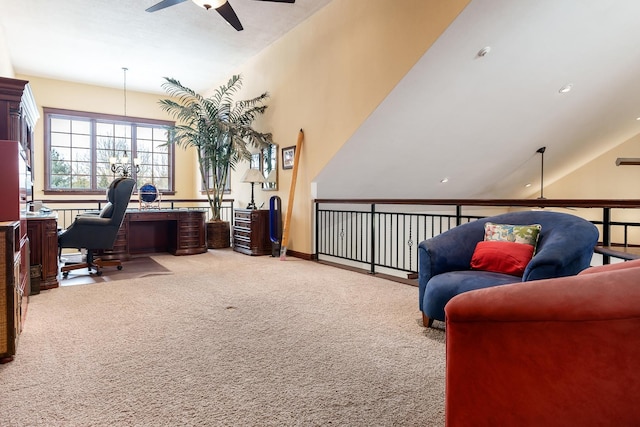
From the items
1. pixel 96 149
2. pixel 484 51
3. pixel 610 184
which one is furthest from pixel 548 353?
pixel 96 149

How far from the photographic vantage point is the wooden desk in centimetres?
593

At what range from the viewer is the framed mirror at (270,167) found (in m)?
6.39

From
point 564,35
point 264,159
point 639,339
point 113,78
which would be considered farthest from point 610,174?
point 113,78

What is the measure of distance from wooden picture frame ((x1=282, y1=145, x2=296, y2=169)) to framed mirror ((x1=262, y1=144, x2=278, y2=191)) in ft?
0.76

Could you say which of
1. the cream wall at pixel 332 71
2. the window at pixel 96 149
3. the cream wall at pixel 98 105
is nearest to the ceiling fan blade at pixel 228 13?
the cream wall at pixel 332 71

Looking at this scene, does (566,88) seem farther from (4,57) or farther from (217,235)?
(4,57)

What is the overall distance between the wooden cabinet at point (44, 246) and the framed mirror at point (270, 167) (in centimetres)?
316

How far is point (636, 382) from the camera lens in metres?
0.89

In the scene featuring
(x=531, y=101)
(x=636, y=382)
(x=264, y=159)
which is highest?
(x=531, y=101)

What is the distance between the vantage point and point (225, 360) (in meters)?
2.16

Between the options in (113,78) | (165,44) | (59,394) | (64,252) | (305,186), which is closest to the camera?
(59,394)

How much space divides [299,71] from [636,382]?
5.59 m

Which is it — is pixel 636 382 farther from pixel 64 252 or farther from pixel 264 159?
pixel 64 252

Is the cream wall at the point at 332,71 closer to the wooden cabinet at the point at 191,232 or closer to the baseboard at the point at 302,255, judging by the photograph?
the baseboard at the point at 302,255
